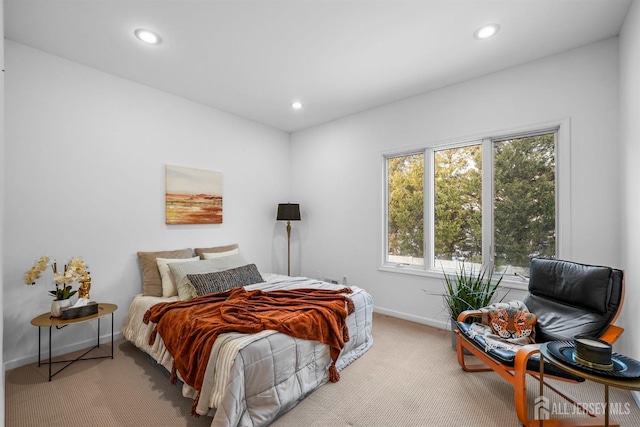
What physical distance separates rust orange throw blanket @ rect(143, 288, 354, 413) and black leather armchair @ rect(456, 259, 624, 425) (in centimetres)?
106

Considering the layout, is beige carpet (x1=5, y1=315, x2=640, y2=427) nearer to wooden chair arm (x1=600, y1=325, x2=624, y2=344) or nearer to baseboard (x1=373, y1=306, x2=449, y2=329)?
wooden chair arm (x1=600, y1=325, x2=624, y2=344)

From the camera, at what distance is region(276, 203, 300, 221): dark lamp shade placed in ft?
15.2

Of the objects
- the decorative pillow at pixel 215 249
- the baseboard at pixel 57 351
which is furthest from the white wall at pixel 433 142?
the baseboard at pixel 57 351

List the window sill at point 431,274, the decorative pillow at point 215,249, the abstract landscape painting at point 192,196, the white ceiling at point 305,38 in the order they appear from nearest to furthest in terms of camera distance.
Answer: the white ceiling at point 305,38
the window sill at point 431,274
the abstract landscape painting at point 192,196
the decorative pillow at point 215,249

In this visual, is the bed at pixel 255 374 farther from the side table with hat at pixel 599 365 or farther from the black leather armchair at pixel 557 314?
the side table with hat at pixel 599 365

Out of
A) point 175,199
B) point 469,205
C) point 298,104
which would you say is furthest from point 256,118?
point 469,205

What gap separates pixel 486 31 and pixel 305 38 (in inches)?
59.2

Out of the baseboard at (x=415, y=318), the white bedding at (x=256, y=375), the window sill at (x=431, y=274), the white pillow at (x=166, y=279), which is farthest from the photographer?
the baseboard at (x=415, y=318)

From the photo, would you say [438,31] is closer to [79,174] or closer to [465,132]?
[465,132]

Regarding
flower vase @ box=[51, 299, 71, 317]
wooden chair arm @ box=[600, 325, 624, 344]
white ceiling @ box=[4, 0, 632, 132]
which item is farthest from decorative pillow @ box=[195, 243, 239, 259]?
wooden chair arm @ box=[600, 325, 624, 344]

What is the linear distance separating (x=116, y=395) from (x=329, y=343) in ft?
5.33

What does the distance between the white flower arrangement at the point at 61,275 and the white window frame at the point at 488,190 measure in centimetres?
324

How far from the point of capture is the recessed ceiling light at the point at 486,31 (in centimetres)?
243

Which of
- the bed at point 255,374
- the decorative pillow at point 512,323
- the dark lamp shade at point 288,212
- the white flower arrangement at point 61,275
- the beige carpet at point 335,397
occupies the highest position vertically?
the dark lamp shade at point 288,212
